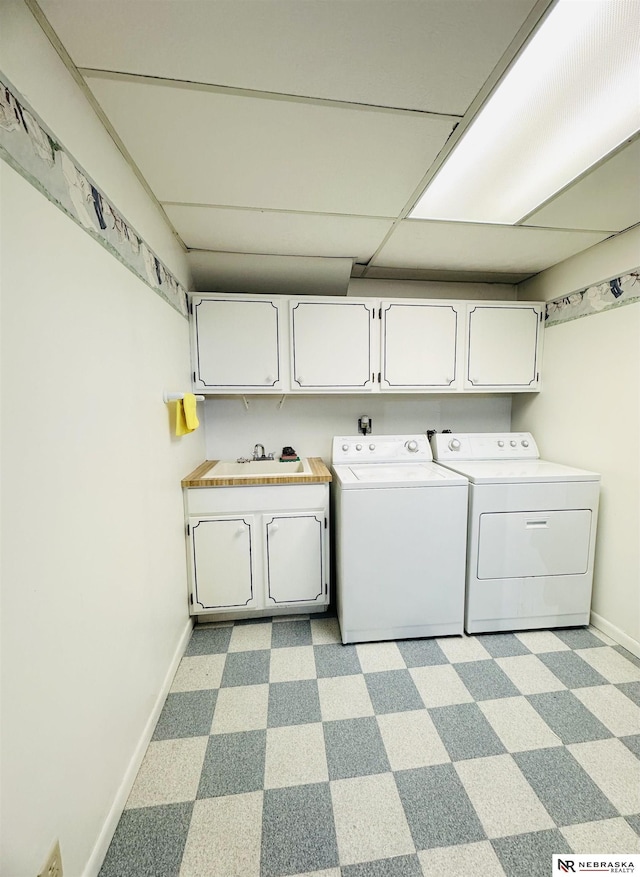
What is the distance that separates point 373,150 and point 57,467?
1381mm

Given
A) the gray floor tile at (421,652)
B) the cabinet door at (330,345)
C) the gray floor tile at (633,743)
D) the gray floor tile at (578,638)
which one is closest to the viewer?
the gray floor tile at (633,743)

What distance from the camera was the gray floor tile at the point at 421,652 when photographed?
64.6 inches

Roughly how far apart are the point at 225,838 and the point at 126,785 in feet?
1.23

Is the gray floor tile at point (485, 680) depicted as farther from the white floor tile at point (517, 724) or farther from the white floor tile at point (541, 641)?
the white floor tile at point (541, 641)

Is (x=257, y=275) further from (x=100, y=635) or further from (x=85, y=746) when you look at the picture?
(x=85, y=746)

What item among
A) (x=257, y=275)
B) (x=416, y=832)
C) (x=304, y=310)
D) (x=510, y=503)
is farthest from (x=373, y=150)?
(x=416, y=832)

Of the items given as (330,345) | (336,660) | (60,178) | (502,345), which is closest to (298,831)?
(336,660)

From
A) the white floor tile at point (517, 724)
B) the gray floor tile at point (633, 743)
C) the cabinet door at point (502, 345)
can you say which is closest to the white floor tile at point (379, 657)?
the white floor tile at point (517, 724)

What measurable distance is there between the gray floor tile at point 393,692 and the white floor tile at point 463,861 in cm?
44

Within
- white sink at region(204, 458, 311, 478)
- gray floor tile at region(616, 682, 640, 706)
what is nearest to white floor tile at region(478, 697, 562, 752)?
gray floor tile at region(616, 682, 640, 706)

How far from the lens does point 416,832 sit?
3.19 ft

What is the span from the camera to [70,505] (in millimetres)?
821

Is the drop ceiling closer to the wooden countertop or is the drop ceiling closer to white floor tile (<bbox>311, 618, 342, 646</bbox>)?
the wooden countertop

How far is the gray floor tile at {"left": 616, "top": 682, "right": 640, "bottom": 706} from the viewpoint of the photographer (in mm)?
1420
